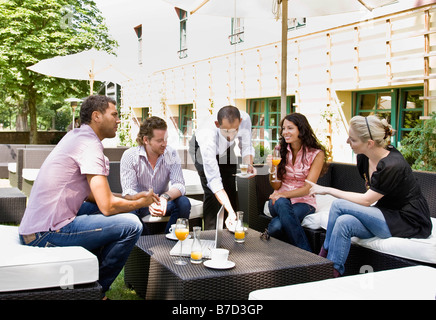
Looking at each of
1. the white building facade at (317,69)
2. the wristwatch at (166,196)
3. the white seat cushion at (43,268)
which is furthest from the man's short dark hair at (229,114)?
the white building facade at (317,69)

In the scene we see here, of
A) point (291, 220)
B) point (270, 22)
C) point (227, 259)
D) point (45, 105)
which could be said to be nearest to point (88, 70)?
point (270, 22)

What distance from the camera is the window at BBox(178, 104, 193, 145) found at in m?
16.0

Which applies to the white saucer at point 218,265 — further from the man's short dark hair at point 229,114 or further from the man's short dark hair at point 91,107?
the man's short dark hair at point 229,114

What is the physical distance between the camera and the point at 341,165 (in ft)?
15.1

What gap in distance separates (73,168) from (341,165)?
2.79 metres

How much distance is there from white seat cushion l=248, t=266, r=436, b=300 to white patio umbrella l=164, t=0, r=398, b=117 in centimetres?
307

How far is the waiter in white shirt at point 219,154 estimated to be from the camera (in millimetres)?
3635

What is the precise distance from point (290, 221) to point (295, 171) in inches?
21.1

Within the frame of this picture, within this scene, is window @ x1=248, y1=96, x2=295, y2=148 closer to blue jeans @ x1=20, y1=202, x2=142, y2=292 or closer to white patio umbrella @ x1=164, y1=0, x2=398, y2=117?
white patio umbrella @ x1=164, y1=0, x2=398, y2=117

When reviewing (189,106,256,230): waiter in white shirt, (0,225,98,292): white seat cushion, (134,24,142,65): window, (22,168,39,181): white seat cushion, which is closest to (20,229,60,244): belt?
(0,225,98,292): white seat cushion

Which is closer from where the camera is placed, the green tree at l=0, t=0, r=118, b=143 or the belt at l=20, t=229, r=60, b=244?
the belt at l=20, t=229, r=60, b=244

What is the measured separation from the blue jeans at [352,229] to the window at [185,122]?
12819 mm

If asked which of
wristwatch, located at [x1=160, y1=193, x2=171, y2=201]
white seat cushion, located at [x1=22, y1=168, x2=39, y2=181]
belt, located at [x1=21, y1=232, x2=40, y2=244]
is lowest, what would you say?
white seat cushion, located at [x1=22, y1=168, x2=39, y2=181]
